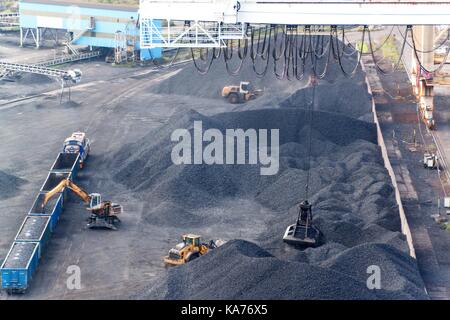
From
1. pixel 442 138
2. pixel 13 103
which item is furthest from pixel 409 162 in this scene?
pixel 13 103

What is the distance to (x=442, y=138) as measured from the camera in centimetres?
4566

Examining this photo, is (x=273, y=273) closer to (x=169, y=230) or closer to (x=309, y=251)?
(x=309, y=251)

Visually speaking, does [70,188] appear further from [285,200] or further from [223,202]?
[285,200]

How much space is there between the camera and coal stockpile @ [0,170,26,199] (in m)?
37.9

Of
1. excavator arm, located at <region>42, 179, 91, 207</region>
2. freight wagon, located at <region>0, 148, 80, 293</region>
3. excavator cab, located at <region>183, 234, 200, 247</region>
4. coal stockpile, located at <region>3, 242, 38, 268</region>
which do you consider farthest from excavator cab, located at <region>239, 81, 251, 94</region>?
coal stockpile, located at <region>3, 242, 38, 268</region>

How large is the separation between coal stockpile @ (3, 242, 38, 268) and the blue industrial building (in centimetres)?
3580

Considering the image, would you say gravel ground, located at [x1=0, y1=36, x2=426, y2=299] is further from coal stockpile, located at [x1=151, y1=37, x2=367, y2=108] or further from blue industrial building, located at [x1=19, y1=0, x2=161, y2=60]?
blue industrial building, located at [x1=19, y1=0, x2=161, y2=60]

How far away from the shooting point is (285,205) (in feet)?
117

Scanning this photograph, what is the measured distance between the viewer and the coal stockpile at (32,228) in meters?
31.6

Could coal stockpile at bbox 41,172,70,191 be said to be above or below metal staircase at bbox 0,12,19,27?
below

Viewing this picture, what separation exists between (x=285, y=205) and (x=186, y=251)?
21.8 feet

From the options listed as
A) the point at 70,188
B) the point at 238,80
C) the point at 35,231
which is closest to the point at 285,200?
the point at 70,188
